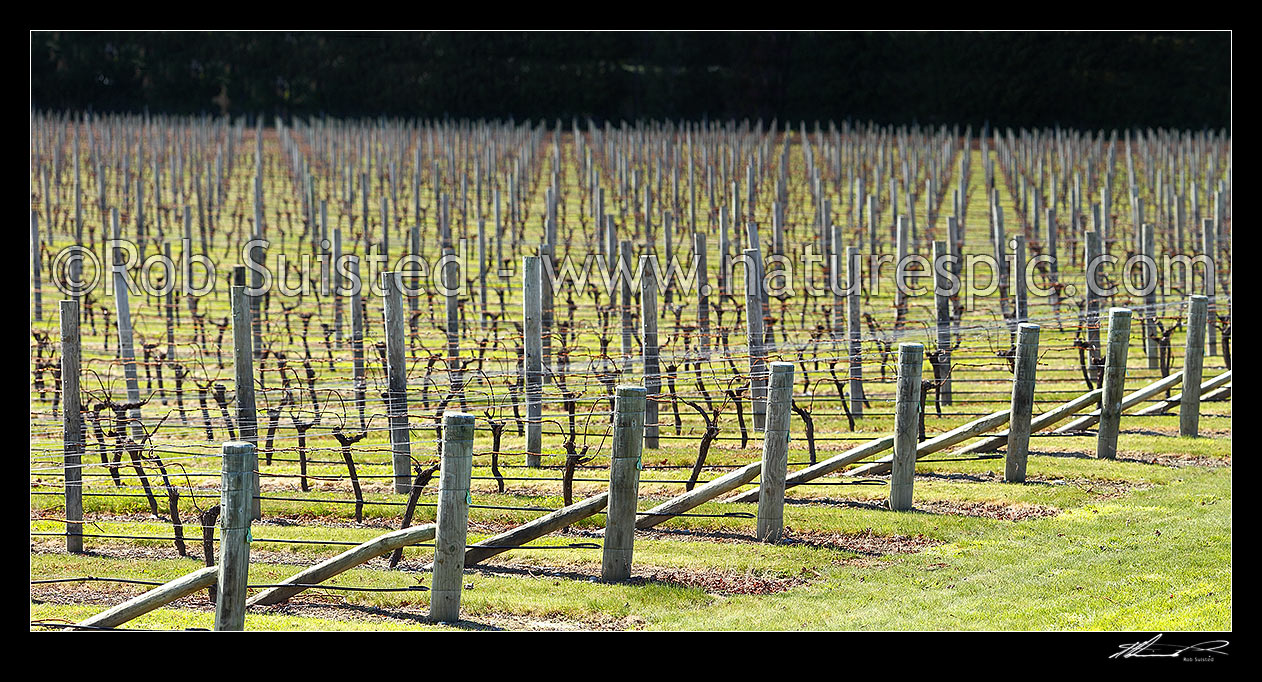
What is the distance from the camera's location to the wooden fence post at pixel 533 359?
1038 centimetres

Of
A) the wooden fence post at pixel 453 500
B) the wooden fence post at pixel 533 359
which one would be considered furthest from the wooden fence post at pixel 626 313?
the wooden fence post at pixel 453 500

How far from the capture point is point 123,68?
45625 mm

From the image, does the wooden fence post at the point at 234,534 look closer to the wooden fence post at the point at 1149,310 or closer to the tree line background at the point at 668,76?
the wooden fence post at the point at 1149,310

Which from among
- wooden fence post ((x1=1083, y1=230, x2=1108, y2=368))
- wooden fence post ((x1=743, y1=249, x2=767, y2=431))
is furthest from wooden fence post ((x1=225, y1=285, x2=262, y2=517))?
wooden fence post ((x1=1083, y1=230, x2=1108, y2=368))

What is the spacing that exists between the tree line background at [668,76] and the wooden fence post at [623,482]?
3917cm

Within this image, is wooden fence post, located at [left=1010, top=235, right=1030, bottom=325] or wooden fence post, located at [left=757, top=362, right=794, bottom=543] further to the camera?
wooden fence post, located at [left=1010, top=235, right=1030, bottom=325]

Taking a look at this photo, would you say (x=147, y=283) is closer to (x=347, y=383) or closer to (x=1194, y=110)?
(x=347, y=383)

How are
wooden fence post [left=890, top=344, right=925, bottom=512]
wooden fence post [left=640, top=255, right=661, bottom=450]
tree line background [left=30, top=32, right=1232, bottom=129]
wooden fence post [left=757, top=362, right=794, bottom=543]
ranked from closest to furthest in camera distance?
→ wooden fence post [left=757, top=362, right=794, bottom=543], wooden fence post [left=890, top=344, right=925, bottom=512], wooden fence post [left=640, top=255, right=661, bottom=450], tree line background [left=30, top=32, right=1232, bottom=129]

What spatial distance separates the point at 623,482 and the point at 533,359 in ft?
11.7

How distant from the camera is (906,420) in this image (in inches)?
346

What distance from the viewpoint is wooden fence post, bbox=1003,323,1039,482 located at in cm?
942

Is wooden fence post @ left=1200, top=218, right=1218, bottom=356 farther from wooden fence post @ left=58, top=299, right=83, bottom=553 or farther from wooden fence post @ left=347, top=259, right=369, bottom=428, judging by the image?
wooden fence post @ left=58, top=299, right=83, bottom=553

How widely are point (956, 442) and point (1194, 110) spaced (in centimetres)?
3891

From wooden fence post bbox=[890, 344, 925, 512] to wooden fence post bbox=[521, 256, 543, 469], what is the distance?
2579mm
